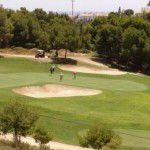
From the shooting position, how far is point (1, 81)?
183 feet

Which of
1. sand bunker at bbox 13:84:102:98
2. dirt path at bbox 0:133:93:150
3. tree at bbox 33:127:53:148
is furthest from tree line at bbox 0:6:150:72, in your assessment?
tree at bbox 33:127:53:148

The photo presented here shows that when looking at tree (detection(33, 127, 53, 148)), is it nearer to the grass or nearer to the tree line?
the grass

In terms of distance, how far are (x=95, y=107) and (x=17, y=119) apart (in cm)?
1867

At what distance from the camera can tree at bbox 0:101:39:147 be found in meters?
26.7

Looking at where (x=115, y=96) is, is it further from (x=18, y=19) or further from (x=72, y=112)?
(x=18, y=19)

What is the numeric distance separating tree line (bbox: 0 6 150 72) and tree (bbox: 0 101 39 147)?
5504 centimetres

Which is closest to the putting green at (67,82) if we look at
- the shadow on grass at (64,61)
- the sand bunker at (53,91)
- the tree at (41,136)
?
the sand bunker at (53,91)

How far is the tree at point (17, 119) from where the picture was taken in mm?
26656

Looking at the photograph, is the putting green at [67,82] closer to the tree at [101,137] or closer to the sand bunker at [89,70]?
the sand bunker at [89,70]

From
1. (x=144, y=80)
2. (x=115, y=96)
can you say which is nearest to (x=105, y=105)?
(x=115, y=96)

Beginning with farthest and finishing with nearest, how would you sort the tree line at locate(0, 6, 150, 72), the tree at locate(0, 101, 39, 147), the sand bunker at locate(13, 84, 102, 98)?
the tree line at locate(0, 6, 150, 72) < the sand bunker at locate(13, 84, 102, 98) < the tree at locate(0, 101, 39, 147)

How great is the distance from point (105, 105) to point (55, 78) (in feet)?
59.2

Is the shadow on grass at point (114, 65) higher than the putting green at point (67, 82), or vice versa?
the putting green at point (67, 82)

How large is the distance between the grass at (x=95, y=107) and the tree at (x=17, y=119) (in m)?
5.37
